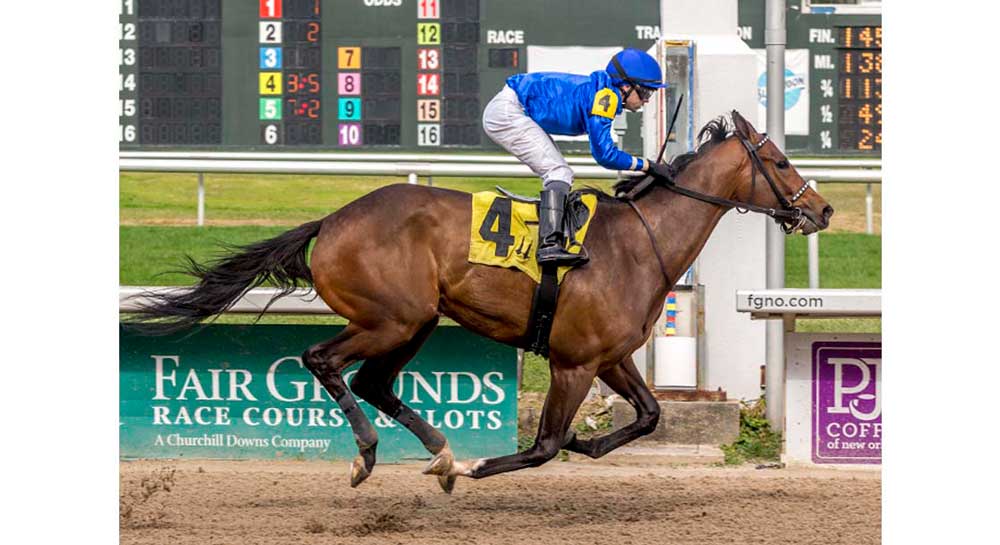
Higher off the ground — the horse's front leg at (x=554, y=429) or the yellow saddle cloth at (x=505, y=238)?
the yellow saddle cloth at (x=505, y=238)

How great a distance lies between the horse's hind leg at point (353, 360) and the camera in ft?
19.3

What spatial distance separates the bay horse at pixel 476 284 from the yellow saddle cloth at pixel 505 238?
0.11 feet

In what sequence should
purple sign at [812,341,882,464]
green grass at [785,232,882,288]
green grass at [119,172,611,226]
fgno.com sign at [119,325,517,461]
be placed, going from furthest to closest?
1. green grass at [119,172,611,226]
2. green grass at [785,232,882,288]
3. fgno.com sign at [119,325,517,461]
4. purple sign at [812,341,882,464]

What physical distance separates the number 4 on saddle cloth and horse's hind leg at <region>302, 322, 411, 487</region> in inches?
18.9

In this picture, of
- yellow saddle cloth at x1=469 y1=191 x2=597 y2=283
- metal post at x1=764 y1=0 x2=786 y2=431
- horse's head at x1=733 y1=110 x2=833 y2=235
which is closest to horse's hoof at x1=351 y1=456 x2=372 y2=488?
yellow saddle cloth at x1=469 y1=191 x2=597 y2=283

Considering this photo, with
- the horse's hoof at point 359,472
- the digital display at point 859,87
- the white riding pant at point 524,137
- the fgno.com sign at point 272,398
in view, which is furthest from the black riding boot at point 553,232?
the digital display at point 859,87

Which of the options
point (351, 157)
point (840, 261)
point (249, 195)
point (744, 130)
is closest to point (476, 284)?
point (744, 130)

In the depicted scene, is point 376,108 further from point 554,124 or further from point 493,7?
point 554,124

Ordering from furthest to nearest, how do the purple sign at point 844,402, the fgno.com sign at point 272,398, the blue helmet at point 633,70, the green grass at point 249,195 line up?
the green grass at point 249,195 < the fgno.com sign at point 272,398 < the purple sign at point 844,402 < the blue helmet at point 633,70

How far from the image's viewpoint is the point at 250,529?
19.5 feet

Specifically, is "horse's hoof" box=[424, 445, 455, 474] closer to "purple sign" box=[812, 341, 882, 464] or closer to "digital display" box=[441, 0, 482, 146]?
"purple sign" box=[812, 341, 882, 464]

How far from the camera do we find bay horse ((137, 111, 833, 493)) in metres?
5.88

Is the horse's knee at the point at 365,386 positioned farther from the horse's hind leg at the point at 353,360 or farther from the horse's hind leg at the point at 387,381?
the horse's hind leg at the point at 353,360

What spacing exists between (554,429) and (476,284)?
65 cm
